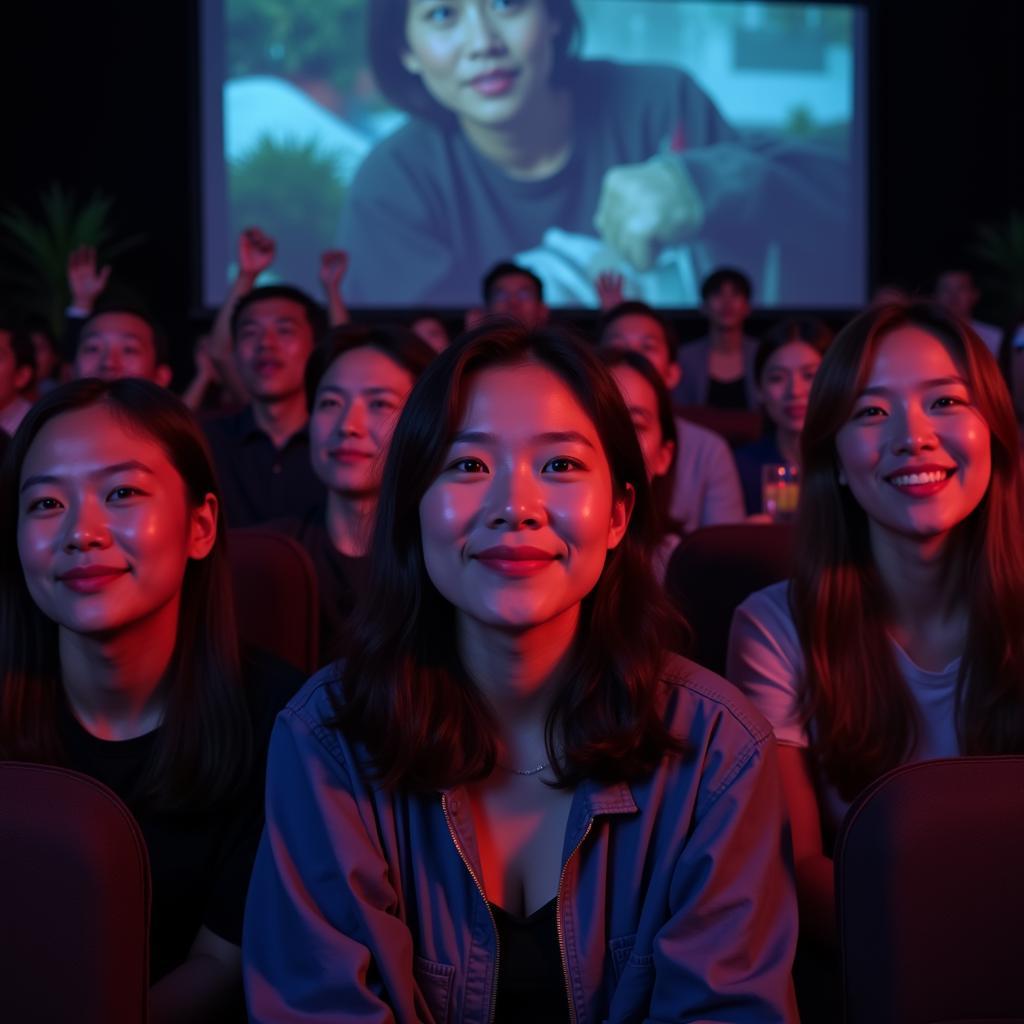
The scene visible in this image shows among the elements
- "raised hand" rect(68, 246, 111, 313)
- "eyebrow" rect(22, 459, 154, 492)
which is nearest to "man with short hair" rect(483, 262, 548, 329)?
"raised hand" rect(68, 246, 111, 313)

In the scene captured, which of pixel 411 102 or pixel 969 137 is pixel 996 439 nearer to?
pixel 411 102

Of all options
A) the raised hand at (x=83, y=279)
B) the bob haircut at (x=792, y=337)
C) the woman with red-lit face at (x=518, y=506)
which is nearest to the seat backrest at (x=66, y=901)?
the woman with red-lit face at (x=518, y=506)

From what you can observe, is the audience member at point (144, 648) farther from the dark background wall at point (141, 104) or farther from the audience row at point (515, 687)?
the dark background wall at point (141, 104)

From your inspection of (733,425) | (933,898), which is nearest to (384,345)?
(933,898)

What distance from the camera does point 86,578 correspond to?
1.52m

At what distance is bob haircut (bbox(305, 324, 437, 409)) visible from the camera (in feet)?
9.01

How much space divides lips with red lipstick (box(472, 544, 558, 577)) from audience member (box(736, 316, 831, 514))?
265cm

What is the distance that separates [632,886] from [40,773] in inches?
22.2

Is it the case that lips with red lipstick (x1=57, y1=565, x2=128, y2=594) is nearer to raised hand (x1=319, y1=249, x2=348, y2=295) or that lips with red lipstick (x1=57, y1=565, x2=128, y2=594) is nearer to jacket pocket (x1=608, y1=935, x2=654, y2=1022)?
jacket pocket (x1=608, y1=935, x2=654, y2=1022)

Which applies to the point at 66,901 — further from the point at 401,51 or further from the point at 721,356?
the point at 401,51

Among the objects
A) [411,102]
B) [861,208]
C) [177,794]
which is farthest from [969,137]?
[177,794]

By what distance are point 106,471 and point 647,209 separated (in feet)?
21.5

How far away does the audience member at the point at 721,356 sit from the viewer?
630 cm

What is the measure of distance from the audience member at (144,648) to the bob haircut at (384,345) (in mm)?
1089
